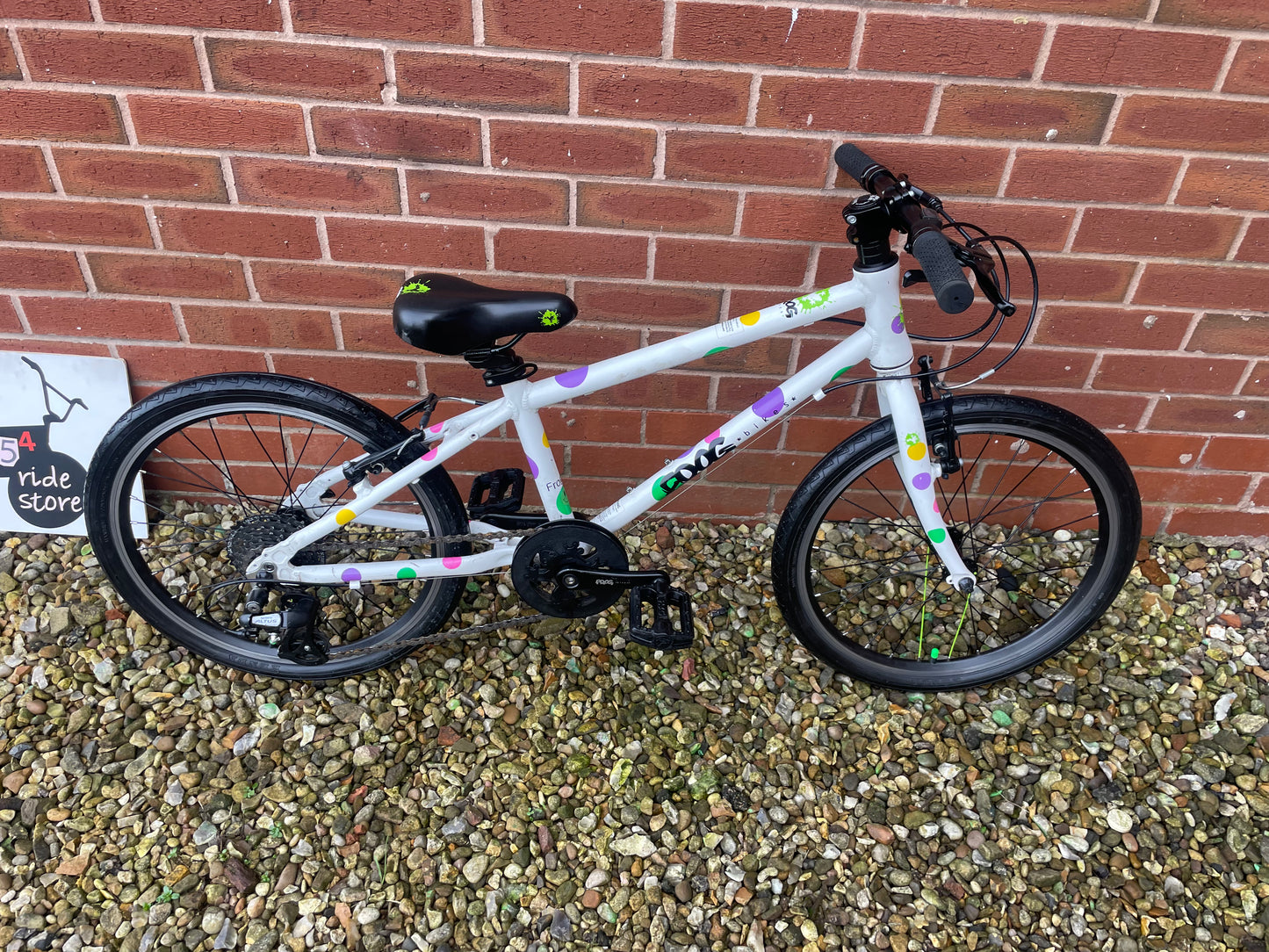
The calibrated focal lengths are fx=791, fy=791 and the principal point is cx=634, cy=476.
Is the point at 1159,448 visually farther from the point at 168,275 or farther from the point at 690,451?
the point at 168,275

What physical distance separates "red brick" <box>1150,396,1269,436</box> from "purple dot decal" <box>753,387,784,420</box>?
1332 millimetres

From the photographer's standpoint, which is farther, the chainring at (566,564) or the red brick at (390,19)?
the chainring at (566,564)

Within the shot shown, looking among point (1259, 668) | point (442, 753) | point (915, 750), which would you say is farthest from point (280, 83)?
point (1259, 668)

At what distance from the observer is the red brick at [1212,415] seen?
2.36 metres

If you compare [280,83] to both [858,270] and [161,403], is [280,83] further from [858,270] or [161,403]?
[858,270]

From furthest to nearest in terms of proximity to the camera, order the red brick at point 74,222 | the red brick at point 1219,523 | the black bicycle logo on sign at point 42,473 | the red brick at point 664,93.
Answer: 1. the red brick at point 1219,523
2. the black bicycle logo on sign at point 42,473
3. the red brick at point 74,222
4. the red brick at point 664,93

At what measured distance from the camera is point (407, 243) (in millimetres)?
2076

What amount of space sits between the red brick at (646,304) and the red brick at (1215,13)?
117 centimetres

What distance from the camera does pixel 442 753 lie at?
6.65 feet

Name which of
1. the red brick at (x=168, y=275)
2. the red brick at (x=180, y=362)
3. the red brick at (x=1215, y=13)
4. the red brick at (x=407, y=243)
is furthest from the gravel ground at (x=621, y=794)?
the red brick at (x=1215, y=13)

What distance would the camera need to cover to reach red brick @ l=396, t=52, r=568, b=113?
5.98 feet

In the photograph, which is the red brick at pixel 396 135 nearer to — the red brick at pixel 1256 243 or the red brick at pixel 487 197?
the red brick at pixel 487 197

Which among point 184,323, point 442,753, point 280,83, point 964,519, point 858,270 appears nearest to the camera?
point 858,270

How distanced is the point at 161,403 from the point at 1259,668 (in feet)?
9.97
